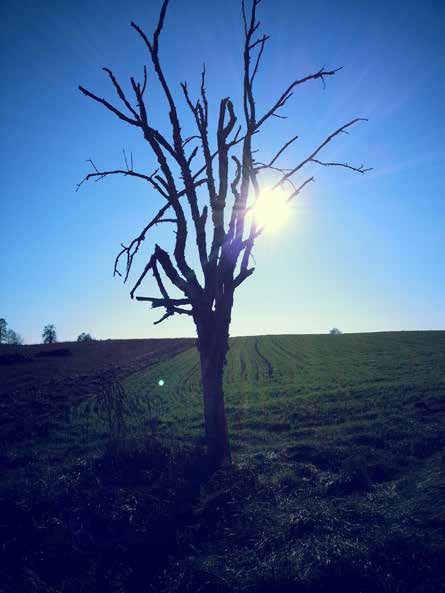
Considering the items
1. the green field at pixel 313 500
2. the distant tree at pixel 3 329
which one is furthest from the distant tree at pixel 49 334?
the green field at pixel 313 500

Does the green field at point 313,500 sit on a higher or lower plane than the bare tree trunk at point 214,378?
lower

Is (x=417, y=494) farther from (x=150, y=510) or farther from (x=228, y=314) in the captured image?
(x=228, y=314)

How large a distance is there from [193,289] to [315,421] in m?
5.44

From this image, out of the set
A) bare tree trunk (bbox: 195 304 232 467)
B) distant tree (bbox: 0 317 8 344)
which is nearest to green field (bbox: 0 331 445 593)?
bare tree trunk (bbox: 195 304 232 467)

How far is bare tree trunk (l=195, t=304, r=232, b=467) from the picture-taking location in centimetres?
776

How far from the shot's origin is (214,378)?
807 centimetres

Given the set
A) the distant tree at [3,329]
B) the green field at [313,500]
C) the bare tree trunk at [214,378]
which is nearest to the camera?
the green field at [313,500]

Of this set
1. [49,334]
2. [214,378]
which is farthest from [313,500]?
[49,334]

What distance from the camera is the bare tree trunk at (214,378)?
7.76 m

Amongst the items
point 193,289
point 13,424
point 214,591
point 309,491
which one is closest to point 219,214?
point 193,289

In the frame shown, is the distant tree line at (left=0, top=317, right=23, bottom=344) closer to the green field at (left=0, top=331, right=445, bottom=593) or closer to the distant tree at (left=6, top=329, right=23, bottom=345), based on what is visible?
the distant tree at (left=6, top=329, right=23, bottom=345)

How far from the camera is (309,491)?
19.2 ft

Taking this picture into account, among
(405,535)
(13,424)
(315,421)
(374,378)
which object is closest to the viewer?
(405,535)

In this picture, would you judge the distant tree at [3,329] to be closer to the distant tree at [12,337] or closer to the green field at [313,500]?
the distant tree at [12,337]
